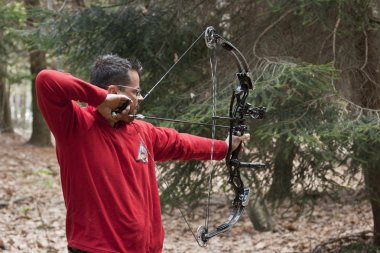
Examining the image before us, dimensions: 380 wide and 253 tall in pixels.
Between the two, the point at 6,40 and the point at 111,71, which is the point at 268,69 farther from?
the point at 6,40

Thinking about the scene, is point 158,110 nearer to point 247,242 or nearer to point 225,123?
point 225,123

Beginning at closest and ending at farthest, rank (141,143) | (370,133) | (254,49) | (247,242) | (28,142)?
(141,143) < (370,133) < (254,49) < (247,242) < (28,142)

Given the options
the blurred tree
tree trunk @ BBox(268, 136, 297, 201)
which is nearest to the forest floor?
tree trunk @ BBox(268, 136, 297, 201)

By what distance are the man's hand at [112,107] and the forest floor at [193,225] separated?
3.35 metres

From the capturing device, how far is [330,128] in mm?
4242

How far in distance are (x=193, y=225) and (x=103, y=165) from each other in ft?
18.8

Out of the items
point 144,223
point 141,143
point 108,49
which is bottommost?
point 144,223

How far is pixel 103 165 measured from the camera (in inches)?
88.8

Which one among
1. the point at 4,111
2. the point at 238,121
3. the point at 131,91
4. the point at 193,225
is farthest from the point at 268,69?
the point at 4,111

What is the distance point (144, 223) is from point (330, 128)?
2345mm

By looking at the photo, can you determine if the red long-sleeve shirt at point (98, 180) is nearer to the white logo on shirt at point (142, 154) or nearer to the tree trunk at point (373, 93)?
the white logo on shirt at point (142, 154)

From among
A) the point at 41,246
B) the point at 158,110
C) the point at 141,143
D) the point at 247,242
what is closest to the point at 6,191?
the point at 41,246

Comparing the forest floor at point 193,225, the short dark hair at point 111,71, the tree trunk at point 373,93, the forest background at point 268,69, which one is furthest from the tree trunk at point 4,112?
the short dark hair at point 111,71

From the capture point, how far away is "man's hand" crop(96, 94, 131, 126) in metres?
2.19
